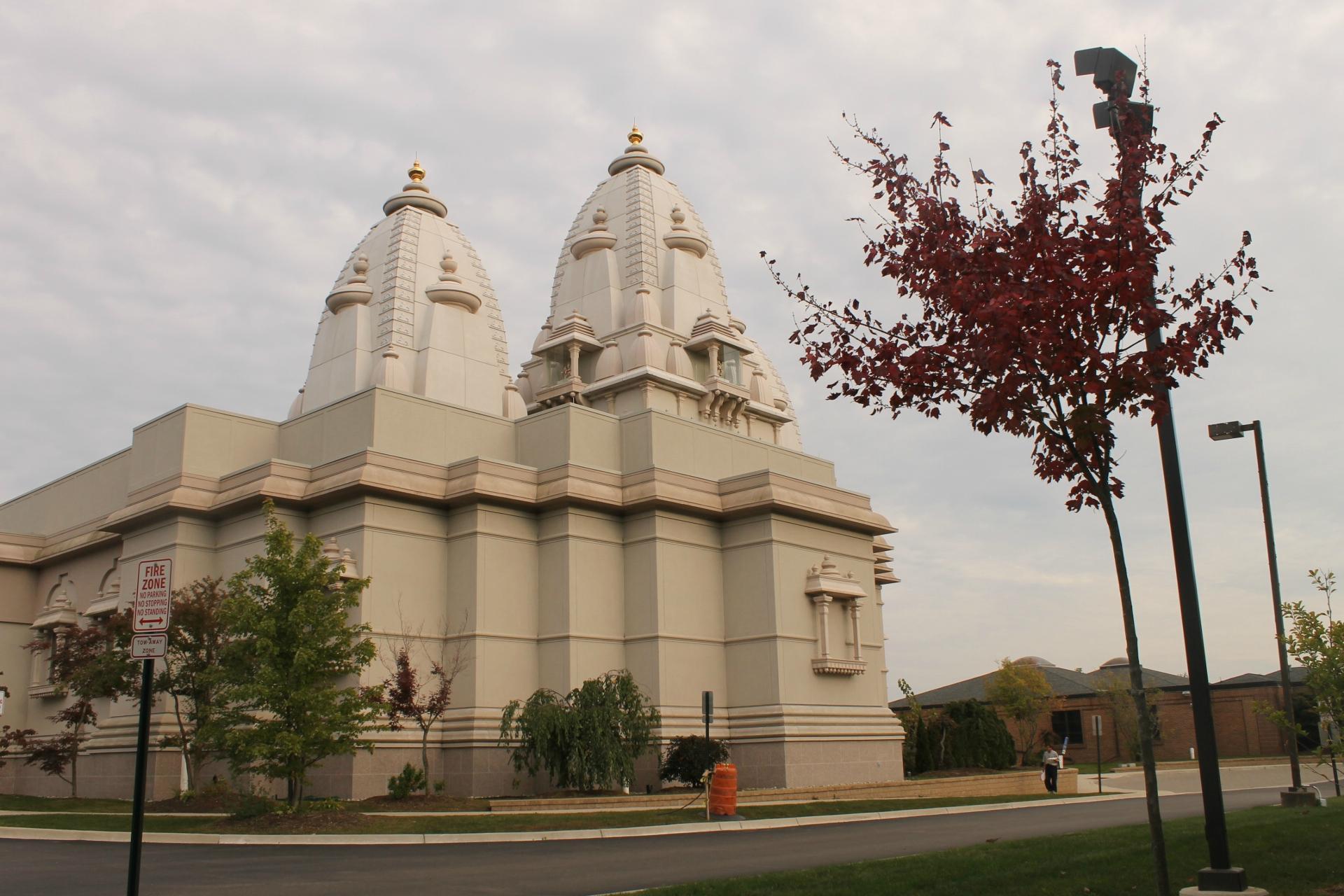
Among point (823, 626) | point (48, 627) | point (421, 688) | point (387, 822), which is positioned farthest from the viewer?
point (48, 627)

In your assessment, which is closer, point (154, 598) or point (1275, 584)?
point (154, 598)

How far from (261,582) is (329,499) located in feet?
8.43

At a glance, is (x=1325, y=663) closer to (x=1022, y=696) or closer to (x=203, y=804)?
(x=203, y=804)

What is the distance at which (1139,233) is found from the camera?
958cm

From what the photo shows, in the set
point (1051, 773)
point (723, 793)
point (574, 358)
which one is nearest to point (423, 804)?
point (723, 793)

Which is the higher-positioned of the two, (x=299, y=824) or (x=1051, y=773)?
(x=299, y=824)

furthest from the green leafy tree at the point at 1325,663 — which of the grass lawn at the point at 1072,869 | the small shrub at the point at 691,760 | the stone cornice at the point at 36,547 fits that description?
the stone cornice at the point at 36,547

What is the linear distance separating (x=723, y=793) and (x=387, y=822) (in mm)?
6292

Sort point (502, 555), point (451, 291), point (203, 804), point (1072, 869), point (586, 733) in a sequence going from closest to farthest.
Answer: point (1072, 869) < point (203, 804) < point (586, 733) < point (502, 555) < point (451, 291)

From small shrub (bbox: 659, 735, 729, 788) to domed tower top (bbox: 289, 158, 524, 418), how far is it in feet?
44.5

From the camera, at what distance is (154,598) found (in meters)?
10.1

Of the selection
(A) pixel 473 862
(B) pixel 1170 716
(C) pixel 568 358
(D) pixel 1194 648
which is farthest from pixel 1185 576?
(B) pixel 1170 716

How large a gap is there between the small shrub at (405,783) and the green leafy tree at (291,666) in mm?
3036

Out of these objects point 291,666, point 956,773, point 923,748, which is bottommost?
point 956,773
